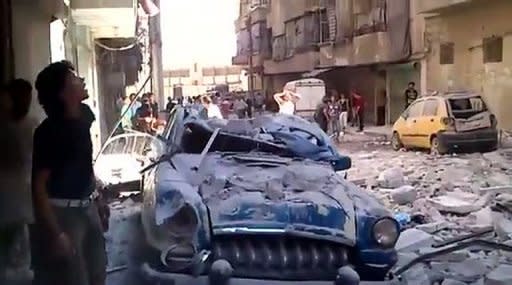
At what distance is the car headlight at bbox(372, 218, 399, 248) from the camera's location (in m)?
4.74

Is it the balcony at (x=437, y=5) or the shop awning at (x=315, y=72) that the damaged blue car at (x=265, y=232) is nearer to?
the balcony at (x=437, y=5)

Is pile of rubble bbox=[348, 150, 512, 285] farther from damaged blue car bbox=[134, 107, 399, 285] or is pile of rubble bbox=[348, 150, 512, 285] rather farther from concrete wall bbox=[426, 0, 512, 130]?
concrete wall bbox=[426, 0, 512, 130]

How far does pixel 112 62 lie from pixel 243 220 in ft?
59.5

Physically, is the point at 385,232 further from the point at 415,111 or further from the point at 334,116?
the point at 334,116

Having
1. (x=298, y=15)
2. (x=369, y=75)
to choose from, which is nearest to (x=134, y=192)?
(x=369, y=75)

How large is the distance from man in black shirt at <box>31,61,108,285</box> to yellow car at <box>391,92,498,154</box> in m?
14.1

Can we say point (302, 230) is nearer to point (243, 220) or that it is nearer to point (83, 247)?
point (243, 220)

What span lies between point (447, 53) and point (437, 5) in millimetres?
1888

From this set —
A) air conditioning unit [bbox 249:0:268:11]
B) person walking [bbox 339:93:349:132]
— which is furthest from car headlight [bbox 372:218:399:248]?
air conditioning unit [bbox 249:0:268:11]

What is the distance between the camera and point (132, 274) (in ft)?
17.9

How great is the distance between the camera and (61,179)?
3.78 m

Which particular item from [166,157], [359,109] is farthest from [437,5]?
[166,157]

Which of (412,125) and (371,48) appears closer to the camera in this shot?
(412,125)

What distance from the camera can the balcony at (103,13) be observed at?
1236cm
